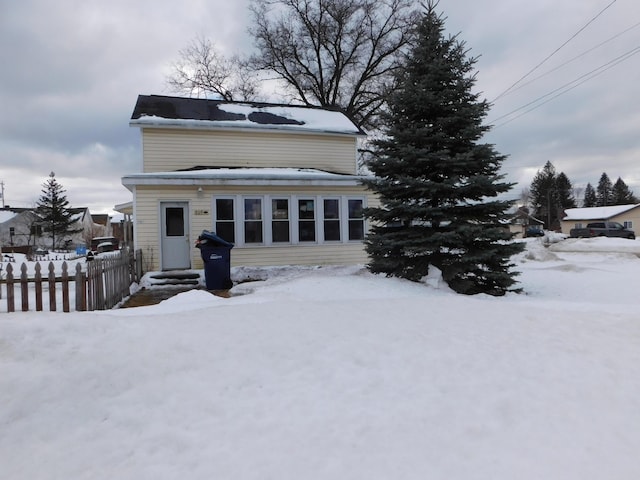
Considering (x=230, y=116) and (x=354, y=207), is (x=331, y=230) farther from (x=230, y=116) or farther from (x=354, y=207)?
(x=230, y=116)

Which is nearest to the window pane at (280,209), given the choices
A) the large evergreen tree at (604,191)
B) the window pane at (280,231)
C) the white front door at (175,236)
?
Result: the window pane at (280,231)

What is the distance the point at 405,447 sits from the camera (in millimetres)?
2805

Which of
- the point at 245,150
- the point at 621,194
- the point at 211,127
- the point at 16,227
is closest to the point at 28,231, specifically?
the point at 16,227

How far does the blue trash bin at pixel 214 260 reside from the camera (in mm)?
10680

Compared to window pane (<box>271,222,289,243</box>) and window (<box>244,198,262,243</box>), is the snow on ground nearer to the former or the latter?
window (<box>244,198,262,243</box>)

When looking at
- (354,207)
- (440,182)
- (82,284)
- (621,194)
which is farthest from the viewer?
(621,194)

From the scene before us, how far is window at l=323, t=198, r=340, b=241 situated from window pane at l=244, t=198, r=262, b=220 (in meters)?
2.21

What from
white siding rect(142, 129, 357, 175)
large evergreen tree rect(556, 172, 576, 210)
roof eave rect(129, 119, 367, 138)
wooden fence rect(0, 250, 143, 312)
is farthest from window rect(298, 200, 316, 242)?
large evergreen tree rect(556, 172, 576, 210)

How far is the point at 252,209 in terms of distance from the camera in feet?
44.0

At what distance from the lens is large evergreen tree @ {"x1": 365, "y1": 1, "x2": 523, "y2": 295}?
8.73 metres

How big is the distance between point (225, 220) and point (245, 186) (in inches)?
49.2

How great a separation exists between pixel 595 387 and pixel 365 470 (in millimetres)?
2452

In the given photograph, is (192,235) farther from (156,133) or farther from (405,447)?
(405,447)

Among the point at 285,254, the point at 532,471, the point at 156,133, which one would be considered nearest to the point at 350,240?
the point at 285,254
